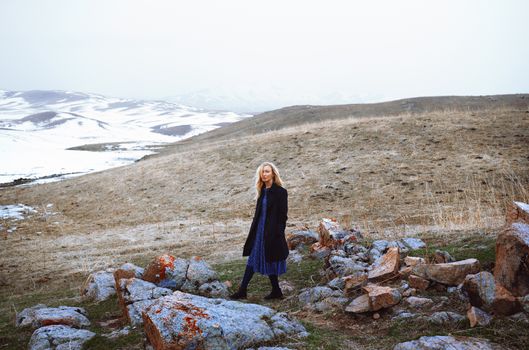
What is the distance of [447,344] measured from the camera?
162 inches

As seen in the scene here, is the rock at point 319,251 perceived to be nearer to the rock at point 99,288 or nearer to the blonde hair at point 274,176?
the blonde hair at point 274,176

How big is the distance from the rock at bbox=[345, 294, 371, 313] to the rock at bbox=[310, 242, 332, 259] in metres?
3.16

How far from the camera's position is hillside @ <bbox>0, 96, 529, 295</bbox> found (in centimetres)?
1284

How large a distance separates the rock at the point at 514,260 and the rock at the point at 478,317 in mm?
665

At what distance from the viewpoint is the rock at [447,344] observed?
4.03 meters

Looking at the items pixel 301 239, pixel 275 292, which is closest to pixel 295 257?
pixel 301 239

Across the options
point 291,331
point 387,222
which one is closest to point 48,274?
point 291,331

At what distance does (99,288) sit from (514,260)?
7301 millimetres

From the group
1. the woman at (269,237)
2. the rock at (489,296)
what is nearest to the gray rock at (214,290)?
the woman at (269,237)

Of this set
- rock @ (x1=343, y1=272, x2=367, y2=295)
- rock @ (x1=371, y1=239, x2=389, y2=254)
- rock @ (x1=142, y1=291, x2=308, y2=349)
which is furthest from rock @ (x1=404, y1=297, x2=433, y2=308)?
rock @ (x1=371, y1=239, x2=389, y2=254)

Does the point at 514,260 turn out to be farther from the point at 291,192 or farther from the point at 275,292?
the point at 291,192

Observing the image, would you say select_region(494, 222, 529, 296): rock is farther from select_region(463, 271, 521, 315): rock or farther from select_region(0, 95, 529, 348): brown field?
select_region(0, 95, 529, 348): brown field

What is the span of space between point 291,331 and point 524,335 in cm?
265

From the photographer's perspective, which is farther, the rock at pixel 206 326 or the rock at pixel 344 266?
the rock at pixel 344 266
